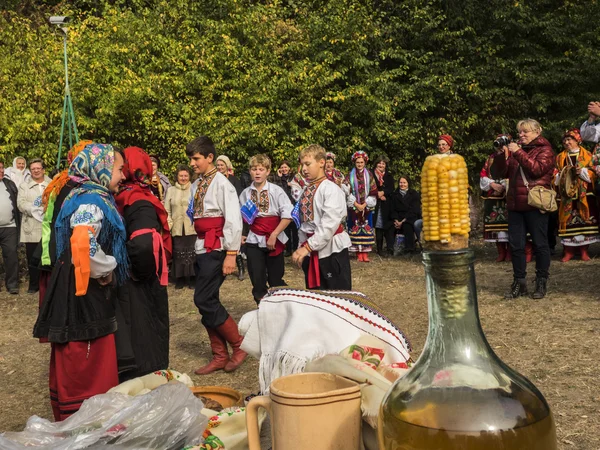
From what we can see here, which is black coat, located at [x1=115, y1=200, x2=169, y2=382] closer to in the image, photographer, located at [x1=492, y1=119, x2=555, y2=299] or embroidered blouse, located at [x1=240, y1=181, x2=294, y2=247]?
embroidered blouse, located at [x1=240, y1=181, x2=294, y2=247]

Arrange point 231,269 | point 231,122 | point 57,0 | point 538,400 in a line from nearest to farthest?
point 538,400 → point 231,269 → point 231,122 → point 57,0

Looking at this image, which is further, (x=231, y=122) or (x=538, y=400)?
(x=231, y=122)

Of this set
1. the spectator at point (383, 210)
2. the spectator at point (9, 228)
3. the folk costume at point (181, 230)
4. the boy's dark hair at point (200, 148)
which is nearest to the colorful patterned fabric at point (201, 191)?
the boy's dark hair at point (200, 148)

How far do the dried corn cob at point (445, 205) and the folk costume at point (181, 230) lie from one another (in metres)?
9.43

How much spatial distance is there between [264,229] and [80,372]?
3447mm

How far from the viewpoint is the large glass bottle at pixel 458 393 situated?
3.32 ft

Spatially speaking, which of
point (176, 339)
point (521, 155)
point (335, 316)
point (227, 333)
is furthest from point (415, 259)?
point (335, 316)

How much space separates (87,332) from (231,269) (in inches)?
74.2

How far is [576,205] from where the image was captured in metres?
10.4

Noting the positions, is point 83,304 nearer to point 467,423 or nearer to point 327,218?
point 327,218

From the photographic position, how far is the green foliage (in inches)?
661

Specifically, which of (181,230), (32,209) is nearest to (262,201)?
(181,230)

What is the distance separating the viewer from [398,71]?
18.6m

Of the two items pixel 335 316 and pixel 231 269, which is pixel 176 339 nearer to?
pixel 231 269
